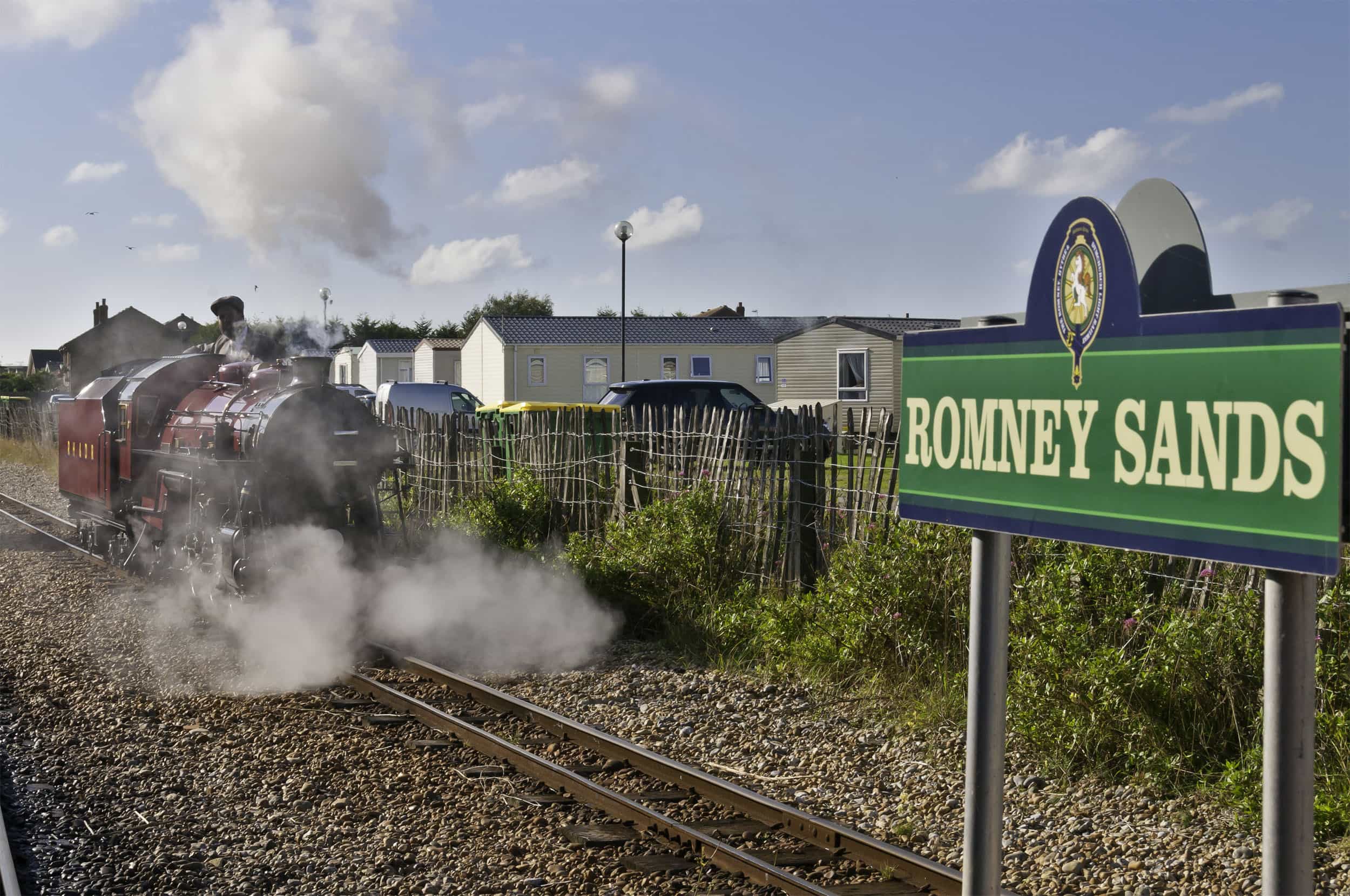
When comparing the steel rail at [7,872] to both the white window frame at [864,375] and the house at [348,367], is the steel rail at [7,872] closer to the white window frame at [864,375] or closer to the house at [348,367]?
the white window frame at [864,375]

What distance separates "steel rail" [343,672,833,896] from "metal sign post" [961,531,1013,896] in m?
2.18

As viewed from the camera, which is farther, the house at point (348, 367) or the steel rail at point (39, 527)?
the house at point (348, 367)

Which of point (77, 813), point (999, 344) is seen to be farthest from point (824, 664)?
point (999, 344)

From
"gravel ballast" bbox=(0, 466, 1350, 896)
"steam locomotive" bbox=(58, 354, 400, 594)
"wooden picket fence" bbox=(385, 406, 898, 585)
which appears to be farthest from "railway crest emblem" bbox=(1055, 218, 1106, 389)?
"steam locomotive" bbox=(58, 354, 400, 594)

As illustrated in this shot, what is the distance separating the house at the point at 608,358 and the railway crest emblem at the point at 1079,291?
3743 centimetres

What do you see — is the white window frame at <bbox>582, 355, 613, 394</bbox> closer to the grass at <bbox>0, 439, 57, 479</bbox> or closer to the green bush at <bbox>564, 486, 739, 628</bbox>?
the grass at <bbox>0, 439, 57, 479</bbox>

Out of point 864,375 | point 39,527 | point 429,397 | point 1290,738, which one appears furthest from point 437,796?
point 864,375

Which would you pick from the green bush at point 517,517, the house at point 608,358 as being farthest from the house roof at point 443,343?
the green bush at point 517,517

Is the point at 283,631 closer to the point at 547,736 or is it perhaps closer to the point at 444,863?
the point at 547,736

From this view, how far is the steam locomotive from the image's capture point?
10594 mm

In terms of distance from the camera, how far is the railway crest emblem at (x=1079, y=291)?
90.1 inches

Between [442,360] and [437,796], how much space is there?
44623mm

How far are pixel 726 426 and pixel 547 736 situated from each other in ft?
11.8

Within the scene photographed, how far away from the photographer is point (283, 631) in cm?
978
